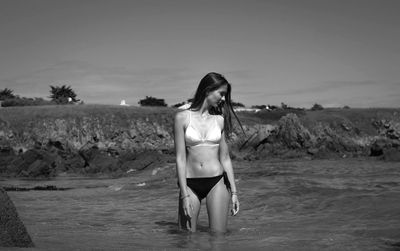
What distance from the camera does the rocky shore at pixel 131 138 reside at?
32.3 meters

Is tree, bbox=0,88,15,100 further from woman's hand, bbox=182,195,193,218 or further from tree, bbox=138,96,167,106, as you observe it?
woman's hand, bbox=182,195,193,218

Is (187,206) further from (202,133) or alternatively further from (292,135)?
(292,135)

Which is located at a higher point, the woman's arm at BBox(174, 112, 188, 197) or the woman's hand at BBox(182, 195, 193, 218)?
the woman's arm at BBox(174, 112, 188, 197)

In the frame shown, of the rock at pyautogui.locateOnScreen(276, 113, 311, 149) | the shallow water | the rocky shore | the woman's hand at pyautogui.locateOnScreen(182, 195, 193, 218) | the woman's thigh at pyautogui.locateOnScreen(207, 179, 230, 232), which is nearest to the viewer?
the woman's hand at pyautogui.locateOnScreen(182, 195, 193, 218)

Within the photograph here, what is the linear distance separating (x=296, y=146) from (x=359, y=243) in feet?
125

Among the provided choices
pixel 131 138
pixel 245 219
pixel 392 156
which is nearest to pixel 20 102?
pixel 131 138

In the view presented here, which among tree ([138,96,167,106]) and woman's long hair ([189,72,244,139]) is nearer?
woman's long hair ([189,72,244,139])

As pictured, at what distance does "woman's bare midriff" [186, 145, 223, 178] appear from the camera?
7227 mm

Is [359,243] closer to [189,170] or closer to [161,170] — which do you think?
[189,170]

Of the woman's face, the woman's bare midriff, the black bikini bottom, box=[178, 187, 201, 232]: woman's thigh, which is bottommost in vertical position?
box=[178, 187, 201, 232]: woman's thigh

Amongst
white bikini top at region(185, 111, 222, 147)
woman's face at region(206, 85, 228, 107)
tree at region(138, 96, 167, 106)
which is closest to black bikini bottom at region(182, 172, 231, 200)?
white bikini top at region(185, 111, 222, 147)

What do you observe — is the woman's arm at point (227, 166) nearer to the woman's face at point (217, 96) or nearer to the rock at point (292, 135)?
the woman's face at point (217, 96)

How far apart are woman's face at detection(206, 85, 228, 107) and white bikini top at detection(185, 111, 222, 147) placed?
0.25 metres

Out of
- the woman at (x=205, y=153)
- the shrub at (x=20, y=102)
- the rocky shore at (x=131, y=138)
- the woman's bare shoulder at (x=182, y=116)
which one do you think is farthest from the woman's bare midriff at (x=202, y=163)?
the shrub at (x=20, y=102)
